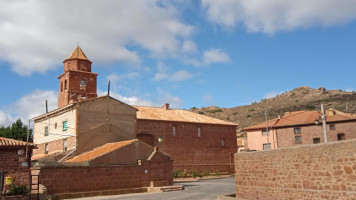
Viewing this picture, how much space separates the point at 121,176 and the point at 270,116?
195ft

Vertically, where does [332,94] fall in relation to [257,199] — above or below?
above

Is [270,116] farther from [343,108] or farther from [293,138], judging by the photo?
[293,138]

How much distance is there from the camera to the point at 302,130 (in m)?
45.3

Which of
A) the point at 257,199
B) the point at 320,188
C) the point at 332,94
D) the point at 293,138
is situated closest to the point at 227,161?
the point at 293,138

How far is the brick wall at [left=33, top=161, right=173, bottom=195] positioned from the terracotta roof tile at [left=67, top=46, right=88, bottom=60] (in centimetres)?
1932

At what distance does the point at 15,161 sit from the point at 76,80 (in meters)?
17.6

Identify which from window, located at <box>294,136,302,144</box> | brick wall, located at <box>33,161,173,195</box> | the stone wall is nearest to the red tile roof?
window, located at <box>294,136,302,144</box>

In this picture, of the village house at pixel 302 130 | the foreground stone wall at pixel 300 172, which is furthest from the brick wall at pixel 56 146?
the village house at pixel 302 130

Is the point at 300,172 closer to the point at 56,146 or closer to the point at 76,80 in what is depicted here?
the point at 56,146

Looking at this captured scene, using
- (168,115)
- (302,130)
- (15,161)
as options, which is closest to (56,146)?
(15,161)

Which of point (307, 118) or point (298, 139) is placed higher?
point (307, 118)

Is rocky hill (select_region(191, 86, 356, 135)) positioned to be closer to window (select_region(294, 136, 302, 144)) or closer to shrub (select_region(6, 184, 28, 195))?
→ window (select_region(294, 136, 302, 144))

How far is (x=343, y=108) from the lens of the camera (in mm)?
64875

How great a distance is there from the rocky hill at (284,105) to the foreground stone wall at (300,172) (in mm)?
56723
